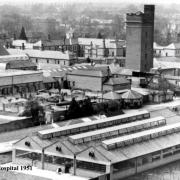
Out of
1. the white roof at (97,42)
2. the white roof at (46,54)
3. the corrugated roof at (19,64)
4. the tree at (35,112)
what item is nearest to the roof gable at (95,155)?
the tree at (35,112)

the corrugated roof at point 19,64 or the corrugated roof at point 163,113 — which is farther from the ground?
the corrugated roof at point 19,64

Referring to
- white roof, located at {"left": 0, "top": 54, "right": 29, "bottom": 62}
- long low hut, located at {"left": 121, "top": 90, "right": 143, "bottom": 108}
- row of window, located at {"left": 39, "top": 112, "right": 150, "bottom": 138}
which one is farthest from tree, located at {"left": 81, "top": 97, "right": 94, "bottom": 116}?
white roof, located at {"left": 0, "top": 54, "right": 29, "bottom": 62}

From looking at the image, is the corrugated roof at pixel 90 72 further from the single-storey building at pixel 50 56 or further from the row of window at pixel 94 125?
the row of window at pixel 94 125

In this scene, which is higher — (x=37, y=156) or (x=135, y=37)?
(x=135, y=37)

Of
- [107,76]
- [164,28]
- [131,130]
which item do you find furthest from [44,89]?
[164,28]

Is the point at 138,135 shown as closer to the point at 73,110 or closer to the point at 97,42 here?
the point at 73,110

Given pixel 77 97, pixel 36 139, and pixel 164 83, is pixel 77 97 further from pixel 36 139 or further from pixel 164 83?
pixel 36 139

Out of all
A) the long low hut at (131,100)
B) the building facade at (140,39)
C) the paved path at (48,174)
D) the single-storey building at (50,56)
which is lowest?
the paved path at (48,174)

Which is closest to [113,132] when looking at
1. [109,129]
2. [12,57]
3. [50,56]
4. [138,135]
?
[109,129]

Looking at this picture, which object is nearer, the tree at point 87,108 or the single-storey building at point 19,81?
the tree at point 87,108
